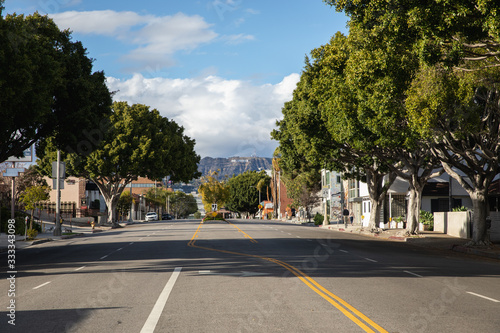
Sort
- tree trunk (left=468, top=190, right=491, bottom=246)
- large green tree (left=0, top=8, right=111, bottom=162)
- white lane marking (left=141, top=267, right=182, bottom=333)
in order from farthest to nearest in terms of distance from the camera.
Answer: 1. tree trunk (left=468, top=190, right=491, bottom=246)
2. large green tree (left=0, top=8, right=111, bottom=162)
3. white lane marking (left=141, top=267, right=182, bottom=333)

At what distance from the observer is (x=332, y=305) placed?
10438 mm

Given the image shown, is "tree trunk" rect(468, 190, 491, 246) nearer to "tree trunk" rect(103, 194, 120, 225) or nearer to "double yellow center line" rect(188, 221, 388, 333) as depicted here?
"double yellow center line" rect(188, 221, 388, 333)

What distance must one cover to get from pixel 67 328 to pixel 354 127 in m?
23.0

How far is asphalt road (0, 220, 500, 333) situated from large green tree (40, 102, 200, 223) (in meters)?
40.5

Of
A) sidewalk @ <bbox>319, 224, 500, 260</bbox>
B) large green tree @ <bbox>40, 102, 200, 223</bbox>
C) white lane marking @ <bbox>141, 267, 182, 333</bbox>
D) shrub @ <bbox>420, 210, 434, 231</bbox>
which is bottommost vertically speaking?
sidewalk @ <bbox>319, 224, 500, 260</bbox>

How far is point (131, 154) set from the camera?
62125 mm

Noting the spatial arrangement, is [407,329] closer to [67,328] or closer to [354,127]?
[67,328]

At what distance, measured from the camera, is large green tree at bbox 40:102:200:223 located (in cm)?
5975

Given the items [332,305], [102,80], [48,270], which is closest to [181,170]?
[102,80]

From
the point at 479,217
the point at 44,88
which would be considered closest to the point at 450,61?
the point at 44,88

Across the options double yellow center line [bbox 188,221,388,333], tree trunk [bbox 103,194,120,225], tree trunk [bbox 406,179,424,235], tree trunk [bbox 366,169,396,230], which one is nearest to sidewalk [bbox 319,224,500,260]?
tree trunk [bbox 406,179,424,235]

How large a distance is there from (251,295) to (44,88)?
14232mm

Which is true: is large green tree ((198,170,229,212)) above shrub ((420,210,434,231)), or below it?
above

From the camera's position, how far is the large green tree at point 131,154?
196 ft
